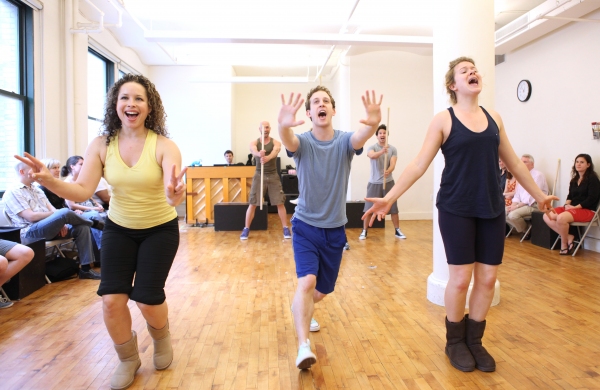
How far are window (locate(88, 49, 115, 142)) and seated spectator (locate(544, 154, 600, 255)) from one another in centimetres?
749

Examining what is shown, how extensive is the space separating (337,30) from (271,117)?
508 cm

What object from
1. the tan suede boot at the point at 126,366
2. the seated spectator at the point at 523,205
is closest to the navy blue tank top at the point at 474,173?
the tan suede boot at the point at 126,366

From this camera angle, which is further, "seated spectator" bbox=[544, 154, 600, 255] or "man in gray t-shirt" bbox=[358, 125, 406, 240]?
"man in gray t-shirt" bbox=[358, 125, 406, 240]

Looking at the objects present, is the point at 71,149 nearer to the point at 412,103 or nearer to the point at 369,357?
the point at 369,357

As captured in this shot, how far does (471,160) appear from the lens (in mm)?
2160

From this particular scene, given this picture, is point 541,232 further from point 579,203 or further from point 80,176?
point 80,176

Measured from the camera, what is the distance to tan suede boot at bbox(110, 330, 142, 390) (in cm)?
Answer: 205

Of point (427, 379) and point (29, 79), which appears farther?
point (29, 79)

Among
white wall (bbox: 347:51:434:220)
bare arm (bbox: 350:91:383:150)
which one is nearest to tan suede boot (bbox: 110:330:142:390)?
bare arm (bbox: 350:91:383:150)

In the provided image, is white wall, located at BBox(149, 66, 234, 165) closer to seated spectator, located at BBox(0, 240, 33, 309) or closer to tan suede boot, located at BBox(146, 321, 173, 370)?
seated spectator, located at BBox(0, 240, 33, 309)

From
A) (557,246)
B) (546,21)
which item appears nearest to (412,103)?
(546,21)

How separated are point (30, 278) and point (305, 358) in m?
2.83

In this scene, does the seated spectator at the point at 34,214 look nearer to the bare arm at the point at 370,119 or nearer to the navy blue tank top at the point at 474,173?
the bare arm at the point at 370,119

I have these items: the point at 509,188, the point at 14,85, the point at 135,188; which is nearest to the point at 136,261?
the point at 135,188
